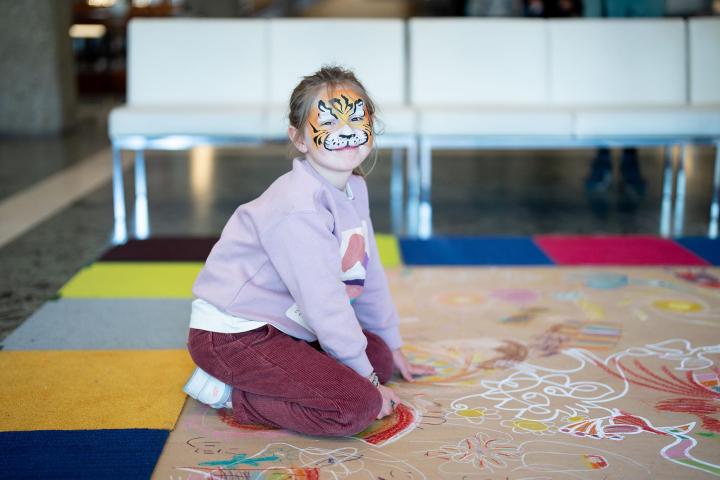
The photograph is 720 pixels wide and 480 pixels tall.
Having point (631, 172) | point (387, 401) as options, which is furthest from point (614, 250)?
point (387, 401)

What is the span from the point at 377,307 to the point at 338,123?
45 cm

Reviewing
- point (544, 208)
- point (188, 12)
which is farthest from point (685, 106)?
point (188, 12)

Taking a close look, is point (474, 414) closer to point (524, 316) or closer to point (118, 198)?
point (524, 316)

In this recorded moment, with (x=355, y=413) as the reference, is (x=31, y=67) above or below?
above

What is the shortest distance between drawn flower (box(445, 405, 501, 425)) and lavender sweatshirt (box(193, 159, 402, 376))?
0.22m

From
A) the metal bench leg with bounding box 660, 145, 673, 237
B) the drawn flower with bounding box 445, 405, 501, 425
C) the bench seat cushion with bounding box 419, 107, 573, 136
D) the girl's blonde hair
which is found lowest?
the drawn flower with bounding box 445, 405, 501, 425

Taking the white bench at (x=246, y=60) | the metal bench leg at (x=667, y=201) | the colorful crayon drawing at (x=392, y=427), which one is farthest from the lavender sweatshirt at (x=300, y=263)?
the white bench at (x=246, y=60)

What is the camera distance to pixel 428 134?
4.00 meters

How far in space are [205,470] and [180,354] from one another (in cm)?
66

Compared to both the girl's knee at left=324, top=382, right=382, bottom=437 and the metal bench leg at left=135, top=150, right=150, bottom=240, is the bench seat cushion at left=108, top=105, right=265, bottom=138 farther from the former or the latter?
the girl's knee at left=324, top=382, right=382, bottom=437

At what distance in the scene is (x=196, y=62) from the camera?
454 cm

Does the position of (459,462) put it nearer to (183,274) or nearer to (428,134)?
(183,274)

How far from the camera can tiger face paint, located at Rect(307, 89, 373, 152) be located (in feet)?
6.07

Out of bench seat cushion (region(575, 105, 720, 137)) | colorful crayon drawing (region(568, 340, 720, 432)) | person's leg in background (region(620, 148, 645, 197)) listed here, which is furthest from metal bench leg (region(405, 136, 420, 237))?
colorful crayon drawing (region(568, 340, 720, 432))
